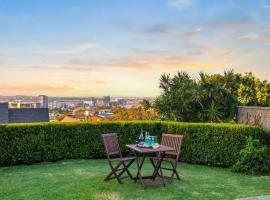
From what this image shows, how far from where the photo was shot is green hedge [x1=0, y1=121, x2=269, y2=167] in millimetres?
9234

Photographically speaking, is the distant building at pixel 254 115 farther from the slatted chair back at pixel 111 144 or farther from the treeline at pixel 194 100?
the slatted chair back at pixel 111 144

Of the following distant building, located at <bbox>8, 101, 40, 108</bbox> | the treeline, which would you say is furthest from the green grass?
distant building, located at <bbox>8, 101, 40, 108</bbox>

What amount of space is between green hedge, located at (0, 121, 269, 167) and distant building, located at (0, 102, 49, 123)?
9829mm

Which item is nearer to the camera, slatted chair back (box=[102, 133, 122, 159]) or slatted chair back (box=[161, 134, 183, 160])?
slatted chair back (box=[102, 133, 122, 159])

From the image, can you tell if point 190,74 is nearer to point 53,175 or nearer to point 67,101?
point 53,175

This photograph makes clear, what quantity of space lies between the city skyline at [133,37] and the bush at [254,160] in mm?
5324

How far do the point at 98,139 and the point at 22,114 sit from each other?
11.5 metres

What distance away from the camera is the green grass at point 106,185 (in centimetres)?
602

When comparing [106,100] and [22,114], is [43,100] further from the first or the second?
[106,100]

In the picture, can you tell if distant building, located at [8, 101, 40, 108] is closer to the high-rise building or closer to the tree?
the high-rise building

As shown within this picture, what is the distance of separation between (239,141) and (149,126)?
2.91 metres

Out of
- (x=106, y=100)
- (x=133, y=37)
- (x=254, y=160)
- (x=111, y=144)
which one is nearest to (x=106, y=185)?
(x=111, y=144)

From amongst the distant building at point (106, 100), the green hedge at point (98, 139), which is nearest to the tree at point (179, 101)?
the green hedge at point (98, 139)

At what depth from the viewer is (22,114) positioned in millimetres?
20391
